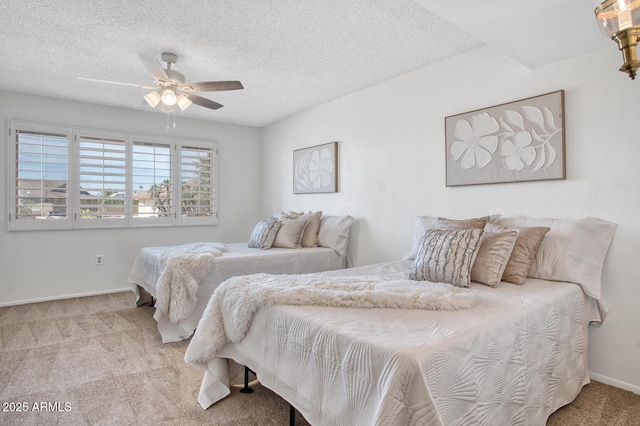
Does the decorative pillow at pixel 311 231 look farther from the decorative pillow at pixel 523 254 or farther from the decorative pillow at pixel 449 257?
the decorative pillow at pixel 523 254

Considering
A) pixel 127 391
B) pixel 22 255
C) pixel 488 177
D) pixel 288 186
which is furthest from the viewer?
pixel 288 186

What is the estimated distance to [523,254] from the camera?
7.16 ft

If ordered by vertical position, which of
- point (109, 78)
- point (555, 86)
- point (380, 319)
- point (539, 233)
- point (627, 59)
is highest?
point (109, 78)

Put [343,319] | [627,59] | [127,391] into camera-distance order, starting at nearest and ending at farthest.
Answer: [627,59] < [343,319] < [127,391]

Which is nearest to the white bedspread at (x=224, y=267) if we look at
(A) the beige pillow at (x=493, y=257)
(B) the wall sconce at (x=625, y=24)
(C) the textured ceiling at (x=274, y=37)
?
(C) the textured ceiling at (x=274, y=37)

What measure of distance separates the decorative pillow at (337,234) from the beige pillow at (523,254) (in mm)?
1880

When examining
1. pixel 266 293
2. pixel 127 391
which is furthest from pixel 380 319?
pixel 127 391

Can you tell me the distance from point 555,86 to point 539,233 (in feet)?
3.47

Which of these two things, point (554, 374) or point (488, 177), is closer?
point (554, 374)

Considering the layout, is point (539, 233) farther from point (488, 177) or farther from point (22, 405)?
point (22, 405)

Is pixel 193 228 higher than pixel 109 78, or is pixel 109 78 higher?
pixel 109 78

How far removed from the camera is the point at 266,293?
5.93 ft

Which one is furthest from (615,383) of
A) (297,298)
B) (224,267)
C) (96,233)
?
(96,233)

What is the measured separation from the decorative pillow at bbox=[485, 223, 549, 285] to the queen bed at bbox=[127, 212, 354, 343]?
190 centimetres
